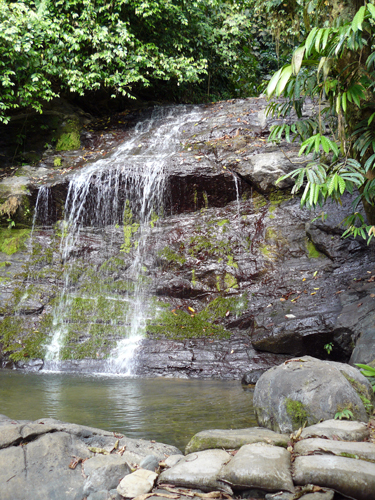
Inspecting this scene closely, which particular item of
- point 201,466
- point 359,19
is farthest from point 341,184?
point 201,466

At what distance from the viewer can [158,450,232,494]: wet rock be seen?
8.06 feet

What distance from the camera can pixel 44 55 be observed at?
1097 centimetres

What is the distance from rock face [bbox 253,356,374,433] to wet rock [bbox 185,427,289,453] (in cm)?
57

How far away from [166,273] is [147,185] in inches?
90.5

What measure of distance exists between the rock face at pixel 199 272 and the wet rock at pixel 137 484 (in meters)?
3.78

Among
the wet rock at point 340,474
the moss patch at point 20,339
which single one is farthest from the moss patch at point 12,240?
the wet rock at point 340,474

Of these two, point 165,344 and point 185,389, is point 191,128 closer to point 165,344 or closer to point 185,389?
point 165,344

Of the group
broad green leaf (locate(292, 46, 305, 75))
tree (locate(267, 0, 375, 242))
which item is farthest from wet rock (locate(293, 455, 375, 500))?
broad green leaf (locate(292, 46, 305, 75))

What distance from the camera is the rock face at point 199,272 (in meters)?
6.82

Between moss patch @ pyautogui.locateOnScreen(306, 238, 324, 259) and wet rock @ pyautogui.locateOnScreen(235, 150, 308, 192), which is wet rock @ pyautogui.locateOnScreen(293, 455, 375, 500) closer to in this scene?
moss patch @ pyautogui.locateOnScreen(306, 238, 324, 259)

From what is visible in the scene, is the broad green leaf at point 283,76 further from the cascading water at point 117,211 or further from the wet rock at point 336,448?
the cascading water at point 117,211

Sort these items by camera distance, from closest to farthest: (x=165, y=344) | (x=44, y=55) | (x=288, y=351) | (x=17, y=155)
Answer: (x=288, y=351)
(x=165, y=344)
(x=44, y=55)
(x=17, y=155)

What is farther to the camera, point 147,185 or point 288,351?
point 147,185

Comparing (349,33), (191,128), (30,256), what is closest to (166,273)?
(30,256)
